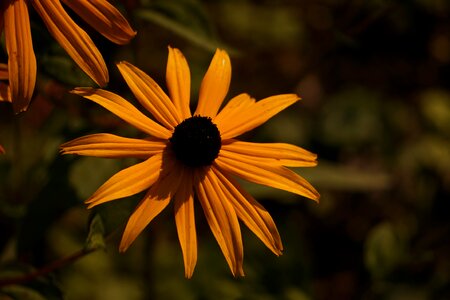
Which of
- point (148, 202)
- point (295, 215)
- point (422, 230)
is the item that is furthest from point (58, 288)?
point (422, 230)

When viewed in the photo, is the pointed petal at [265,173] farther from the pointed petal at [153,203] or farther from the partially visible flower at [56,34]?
the partially visible flower at [56,34]

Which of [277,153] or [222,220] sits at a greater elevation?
[277,153]

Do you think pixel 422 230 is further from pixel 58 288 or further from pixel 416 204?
pixel 58 288

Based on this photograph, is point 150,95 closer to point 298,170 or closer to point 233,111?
point 233,111

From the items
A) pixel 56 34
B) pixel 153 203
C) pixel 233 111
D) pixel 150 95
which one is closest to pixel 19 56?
pixel 56 34

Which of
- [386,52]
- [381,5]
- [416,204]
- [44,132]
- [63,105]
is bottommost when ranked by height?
[44,132]

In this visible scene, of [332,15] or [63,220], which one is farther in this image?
[332,15]

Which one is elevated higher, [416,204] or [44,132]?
[416,204]
